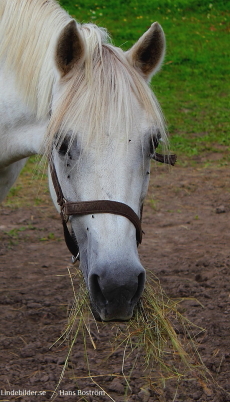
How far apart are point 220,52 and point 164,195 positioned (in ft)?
24.2

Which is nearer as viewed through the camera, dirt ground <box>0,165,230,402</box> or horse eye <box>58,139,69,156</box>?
horse eye <box>58,139,69,156</box>

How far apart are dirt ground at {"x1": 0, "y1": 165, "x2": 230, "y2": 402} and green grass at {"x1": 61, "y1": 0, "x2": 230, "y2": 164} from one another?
4.25ft

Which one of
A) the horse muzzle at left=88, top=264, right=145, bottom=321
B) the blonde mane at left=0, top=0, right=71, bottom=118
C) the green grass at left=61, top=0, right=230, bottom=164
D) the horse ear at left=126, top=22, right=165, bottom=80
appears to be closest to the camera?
the horse muzzle at left=88, top=264, right=145, bottom=321

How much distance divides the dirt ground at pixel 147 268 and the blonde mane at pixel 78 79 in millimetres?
1318

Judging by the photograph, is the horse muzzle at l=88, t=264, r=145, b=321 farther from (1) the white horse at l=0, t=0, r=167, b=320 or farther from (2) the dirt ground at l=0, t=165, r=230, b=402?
(2) the dirt ground at l=0, t=165, r=230, b=402

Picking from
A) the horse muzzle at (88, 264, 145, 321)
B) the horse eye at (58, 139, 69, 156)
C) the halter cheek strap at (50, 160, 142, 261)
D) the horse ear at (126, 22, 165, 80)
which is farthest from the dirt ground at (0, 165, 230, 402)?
the horse ear at (126, 22, 165, 80)

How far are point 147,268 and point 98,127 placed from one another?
7.91 feet

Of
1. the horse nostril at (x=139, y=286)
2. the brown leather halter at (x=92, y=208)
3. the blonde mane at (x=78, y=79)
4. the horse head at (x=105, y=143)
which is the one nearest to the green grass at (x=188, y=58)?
the blonde mane at (x=78, y=79)

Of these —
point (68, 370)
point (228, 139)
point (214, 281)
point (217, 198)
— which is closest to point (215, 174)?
point (217, 198)

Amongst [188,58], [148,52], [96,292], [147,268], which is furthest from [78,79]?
[188,58]

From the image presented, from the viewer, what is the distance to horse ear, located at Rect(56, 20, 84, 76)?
2.39 metres

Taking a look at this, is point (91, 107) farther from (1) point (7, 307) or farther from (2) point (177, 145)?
(2) point (177, 145)

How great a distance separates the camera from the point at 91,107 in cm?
239

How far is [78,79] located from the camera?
8.10 ft
